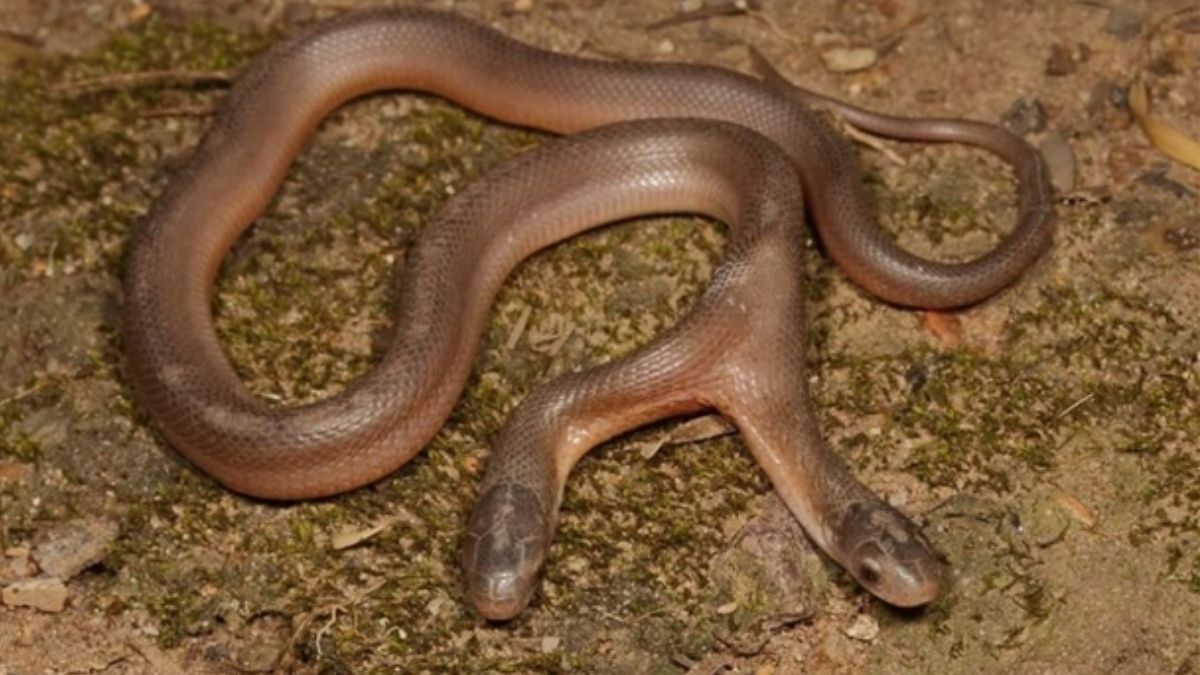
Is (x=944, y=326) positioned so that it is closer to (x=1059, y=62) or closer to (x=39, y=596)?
(x=1059, y=62)

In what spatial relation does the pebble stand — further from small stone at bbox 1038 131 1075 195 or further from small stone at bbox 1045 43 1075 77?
small stone at bbox 1045 43 1075 77

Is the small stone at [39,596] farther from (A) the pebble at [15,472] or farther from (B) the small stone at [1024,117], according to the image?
(B) the small stone at [1024,117]

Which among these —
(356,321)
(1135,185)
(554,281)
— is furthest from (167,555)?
(1135,185)

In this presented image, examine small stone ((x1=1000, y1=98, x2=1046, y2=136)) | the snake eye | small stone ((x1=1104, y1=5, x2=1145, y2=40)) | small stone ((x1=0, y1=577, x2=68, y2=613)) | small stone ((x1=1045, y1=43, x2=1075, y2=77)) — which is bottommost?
small stone ((x1=0, y1=577, x2=68, y2=613))

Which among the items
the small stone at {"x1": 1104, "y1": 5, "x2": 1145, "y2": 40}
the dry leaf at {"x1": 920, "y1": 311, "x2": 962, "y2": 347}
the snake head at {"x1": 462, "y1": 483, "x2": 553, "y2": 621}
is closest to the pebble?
the snake head at {"x1": 462, "y1": 483, "x2": 553, "y2": 621}

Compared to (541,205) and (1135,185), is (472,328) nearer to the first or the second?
(541,205)

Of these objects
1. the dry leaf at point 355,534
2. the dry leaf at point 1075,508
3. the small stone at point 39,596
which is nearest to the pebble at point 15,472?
the small stone at point 39,596
